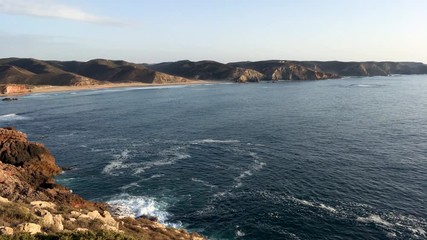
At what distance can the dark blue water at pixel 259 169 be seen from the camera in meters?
48.8

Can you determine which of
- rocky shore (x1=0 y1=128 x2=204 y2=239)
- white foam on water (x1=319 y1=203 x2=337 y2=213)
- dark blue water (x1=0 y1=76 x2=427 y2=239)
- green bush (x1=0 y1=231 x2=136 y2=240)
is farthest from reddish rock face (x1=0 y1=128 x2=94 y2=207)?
white foam on water (x1=319 y1=203 x2=337 y2=213)

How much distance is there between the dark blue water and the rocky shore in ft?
18.1

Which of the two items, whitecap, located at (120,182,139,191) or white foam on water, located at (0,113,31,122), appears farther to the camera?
white foam on water, located at (0,113,31,122)

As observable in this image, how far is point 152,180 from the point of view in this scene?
65.2 m

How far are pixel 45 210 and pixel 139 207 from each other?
1805 cm

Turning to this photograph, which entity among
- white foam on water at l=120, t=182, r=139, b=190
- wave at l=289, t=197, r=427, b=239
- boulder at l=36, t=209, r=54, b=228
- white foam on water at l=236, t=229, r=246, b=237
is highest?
boulder at l=36, t=209, r=54, b=228

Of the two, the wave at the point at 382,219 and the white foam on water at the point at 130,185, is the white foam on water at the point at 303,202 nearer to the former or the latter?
the wave at the point at 382,219

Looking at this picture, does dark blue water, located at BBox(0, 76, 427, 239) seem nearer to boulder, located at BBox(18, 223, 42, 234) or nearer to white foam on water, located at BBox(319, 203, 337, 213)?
white foam on water, located at BBox(319, 203, 337, 213)

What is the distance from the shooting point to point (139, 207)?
177 feet

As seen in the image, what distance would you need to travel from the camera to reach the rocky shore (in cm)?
2931

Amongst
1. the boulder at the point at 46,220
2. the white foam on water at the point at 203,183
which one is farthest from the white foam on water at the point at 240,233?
the boulder at the point at 46,220

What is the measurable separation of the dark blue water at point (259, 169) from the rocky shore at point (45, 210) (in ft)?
18.1

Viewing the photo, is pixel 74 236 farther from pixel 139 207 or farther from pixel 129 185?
pixel 129 185

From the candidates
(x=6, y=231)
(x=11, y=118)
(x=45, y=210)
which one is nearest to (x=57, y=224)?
(x=45, y=210)
